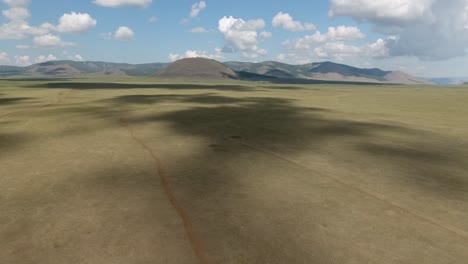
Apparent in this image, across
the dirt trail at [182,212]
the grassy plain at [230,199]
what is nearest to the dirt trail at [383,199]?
the grassy plain at [230,199]

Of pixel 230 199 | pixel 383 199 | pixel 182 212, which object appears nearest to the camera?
pixel 182 212

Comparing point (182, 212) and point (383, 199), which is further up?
point (383, 199)

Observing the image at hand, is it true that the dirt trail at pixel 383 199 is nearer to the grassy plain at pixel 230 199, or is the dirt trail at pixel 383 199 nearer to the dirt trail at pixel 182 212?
the grassy plain at pixel 230 199

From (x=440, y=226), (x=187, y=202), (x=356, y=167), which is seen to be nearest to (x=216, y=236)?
(x=187, y=202)

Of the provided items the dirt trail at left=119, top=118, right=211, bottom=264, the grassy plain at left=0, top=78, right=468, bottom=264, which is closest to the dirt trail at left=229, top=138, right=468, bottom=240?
the grassy plain at left=0, top=78, right=468, bottom=264

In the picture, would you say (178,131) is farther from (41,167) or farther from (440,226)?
(440,226)

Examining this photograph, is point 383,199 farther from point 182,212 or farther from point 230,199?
point 182,212

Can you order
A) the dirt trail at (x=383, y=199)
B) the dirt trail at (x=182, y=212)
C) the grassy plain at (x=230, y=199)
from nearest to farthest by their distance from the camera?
1. the dirt trail at (x=182, y=212)
2. the grassy plain at (x=230, y=199)
3. the dirt trail at (x=383, y=199)

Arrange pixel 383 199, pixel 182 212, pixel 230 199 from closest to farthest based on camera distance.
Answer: pixel 182 212, pixel 230 199, pixel 383 199

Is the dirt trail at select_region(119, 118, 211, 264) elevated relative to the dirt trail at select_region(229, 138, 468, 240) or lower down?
lower down

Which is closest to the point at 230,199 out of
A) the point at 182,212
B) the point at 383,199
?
the point at 182,212

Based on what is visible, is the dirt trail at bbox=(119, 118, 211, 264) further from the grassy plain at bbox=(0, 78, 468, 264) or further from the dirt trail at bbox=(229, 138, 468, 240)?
the dirt trail at bbox=(229, 138, 468, 240)
